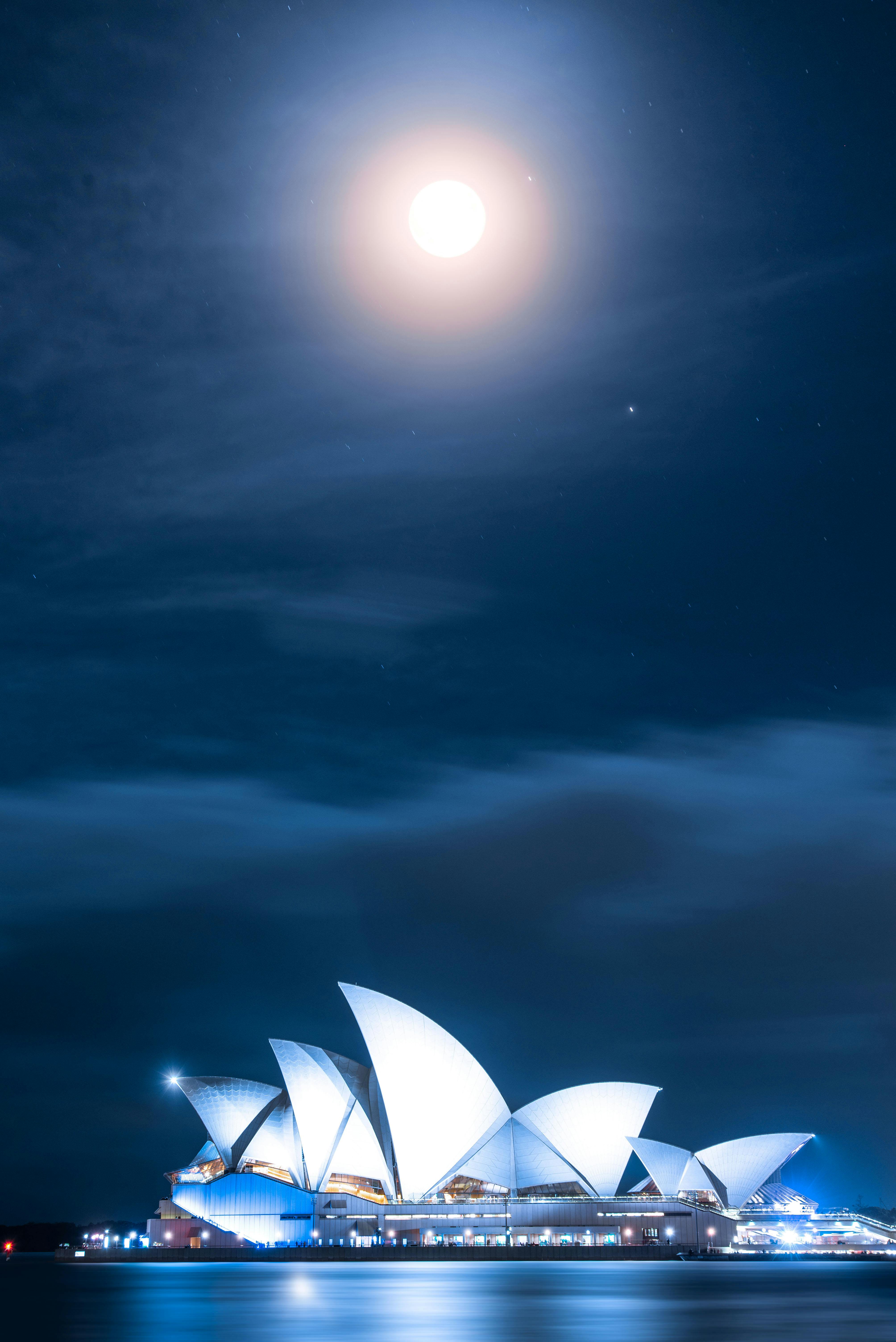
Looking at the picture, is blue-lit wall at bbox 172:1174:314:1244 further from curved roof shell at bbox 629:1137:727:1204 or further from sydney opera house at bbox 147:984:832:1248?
curved roof shell at bbox 629:1137:727:1204

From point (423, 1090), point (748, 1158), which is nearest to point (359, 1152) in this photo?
point (423, 1090)

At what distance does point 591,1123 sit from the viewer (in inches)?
3088

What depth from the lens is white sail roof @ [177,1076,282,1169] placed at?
3123 inches

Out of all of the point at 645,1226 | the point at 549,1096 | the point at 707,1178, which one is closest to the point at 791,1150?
the point at 707,1178

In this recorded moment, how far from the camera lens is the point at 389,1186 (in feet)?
249

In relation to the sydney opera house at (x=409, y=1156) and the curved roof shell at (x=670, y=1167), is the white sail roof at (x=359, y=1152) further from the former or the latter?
the curved roof shell at (x=670, y=1167)

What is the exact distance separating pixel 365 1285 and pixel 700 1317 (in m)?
22.1

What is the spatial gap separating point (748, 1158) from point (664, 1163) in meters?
8.96

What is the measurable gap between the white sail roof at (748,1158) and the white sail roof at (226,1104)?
3135 centimetres

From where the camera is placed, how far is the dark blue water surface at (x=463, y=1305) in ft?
118

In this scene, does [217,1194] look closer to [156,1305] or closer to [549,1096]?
[549,1096]

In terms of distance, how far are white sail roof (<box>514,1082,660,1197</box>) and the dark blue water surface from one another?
590 cm

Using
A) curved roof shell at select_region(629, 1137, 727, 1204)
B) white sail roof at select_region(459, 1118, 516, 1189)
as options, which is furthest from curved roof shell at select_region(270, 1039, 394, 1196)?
curved roof shell at select_region(629, 1137, 727, 1204)

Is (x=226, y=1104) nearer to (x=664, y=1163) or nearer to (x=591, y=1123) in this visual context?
(x=591, y=1123)
